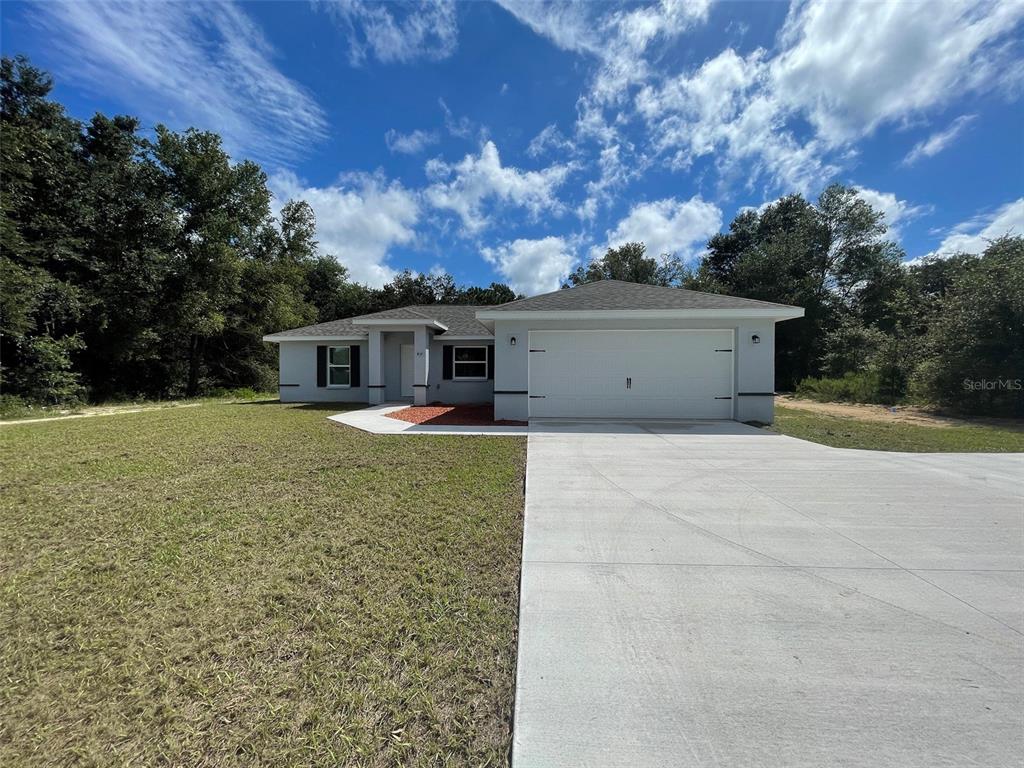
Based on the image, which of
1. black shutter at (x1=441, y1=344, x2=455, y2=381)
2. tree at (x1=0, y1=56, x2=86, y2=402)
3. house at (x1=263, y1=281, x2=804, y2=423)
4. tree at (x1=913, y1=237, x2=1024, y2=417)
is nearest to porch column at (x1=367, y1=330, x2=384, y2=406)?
black shutter at (x1=441, y1=344, x2=455, y2=381)

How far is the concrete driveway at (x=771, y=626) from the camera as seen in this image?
1677 millimetres

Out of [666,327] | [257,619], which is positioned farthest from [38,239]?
[666,327]

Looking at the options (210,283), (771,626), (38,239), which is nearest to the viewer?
(771,626)

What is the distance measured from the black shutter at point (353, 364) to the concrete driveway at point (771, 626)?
467 inches

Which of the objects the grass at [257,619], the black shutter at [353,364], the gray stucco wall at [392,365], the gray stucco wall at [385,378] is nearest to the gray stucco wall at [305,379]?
the gray stucco wall at [385,378]

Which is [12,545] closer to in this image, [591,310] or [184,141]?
[591,310]

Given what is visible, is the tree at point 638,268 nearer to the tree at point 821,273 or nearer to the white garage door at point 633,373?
the tree at point 821,273

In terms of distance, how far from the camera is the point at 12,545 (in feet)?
11.1

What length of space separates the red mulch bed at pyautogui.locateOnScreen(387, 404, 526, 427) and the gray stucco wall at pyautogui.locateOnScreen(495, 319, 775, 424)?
0.56 m

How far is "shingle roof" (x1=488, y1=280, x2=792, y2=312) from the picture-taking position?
9844 millimetres

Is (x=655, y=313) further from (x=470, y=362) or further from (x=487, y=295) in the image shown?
(x=487, y=295)

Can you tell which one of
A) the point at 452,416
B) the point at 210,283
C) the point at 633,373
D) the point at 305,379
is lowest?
the point at 452,416

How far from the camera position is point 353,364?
15.0m

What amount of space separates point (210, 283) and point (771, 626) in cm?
2410
